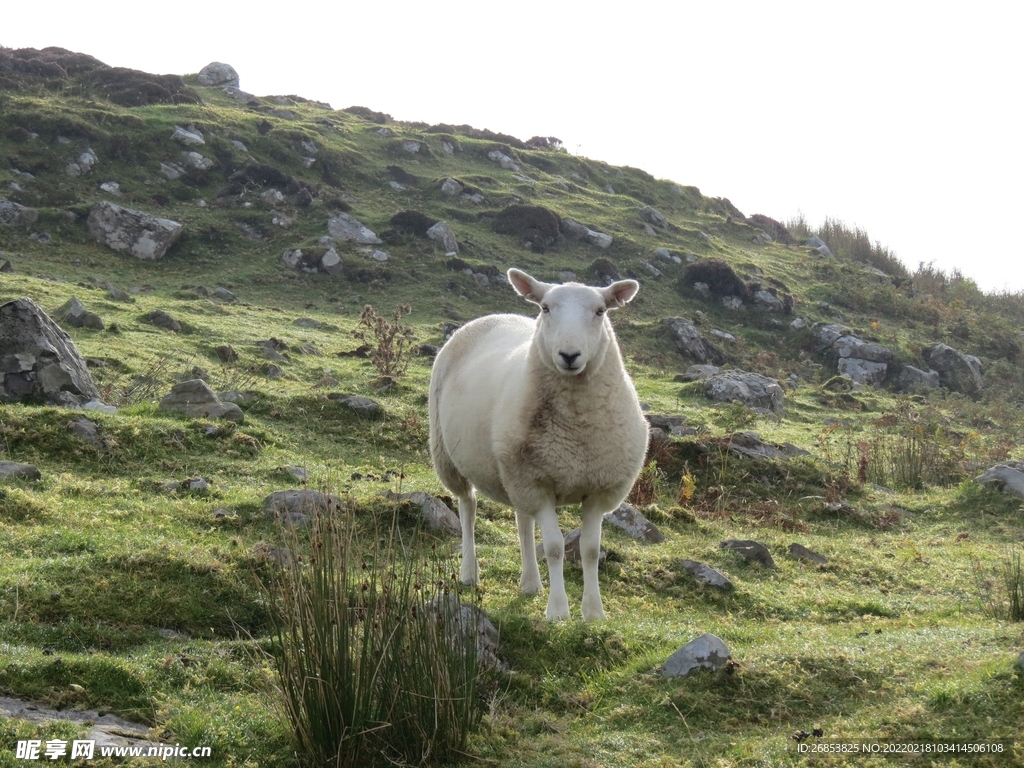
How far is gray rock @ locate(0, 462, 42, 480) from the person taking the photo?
936cm

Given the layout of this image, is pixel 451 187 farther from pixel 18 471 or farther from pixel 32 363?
pixel 18 471

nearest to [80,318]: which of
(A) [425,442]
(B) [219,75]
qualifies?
(A) [425,442]

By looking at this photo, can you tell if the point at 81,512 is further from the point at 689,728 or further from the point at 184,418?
the point at 689,728

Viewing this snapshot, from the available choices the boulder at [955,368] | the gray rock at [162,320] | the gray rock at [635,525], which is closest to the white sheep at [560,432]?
the gray rock at [635,525]

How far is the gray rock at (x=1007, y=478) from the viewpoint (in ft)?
46.5

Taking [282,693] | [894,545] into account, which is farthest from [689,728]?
[894,545]

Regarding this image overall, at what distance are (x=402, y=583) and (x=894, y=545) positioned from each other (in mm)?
9273

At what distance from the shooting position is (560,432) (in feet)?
25.1

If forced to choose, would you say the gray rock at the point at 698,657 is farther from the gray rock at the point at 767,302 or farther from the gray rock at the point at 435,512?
the gray rock at the point at 767,302

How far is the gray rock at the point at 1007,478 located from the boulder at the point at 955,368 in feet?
58.6

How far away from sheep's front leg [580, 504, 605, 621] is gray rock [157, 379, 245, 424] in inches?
→ 278

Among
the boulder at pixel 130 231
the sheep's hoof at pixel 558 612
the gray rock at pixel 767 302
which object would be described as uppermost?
the boulder at pixel 130 231

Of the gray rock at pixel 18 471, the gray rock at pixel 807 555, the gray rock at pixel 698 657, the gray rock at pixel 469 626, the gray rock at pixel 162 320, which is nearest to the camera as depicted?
the gray rock at pixel 469 626

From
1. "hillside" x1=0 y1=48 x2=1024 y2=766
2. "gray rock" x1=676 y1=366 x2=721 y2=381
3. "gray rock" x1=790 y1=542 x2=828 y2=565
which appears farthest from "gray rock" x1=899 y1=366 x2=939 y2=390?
"gray rock" x1=790 y1=542 x2=828 y2=565
